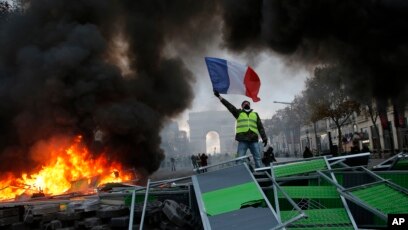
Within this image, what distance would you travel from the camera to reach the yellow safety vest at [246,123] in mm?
7988

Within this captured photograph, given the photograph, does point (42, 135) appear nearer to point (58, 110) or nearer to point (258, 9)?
point (58, 110)

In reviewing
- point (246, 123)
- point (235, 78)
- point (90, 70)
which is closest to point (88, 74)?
point (90, 70)

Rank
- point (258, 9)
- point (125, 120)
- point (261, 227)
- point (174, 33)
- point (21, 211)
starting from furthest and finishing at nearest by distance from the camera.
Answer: point (174, 33)
point (125, 120)
point (258, 9)
point (21, 211)
point (261, 227)

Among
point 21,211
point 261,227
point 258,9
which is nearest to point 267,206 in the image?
point 261,227

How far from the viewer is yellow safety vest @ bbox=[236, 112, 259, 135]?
26.2 feet

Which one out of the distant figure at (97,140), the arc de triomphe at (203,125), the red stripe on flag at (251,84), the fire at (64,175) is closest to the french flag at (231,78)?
the red stripe on flag at (251,84)

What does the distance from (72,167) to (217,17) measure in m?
9.37

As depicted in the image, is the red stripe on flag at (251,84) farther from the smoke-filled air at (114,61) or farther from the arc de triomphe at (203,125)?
the arc de triomphe at (203,125)

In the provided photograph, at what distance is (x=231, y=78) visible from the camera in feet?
31.3

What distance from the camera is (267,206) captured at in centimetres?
472

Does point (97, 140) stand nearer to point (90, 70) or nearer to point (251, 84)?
point (90, 70)

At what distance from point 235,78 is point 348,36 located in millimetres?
2973

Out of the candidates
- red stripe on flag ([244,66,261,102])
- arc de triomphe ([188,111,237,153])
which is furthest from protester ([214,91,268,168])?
arc de triomphe ([188,111,237,153])

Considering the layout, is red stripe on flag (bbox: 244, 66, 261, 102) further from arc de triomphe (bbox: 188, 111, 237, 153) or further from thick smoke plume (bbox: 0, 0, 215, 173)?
arc de triomphe (bbox: 188, 111, 237, 153)
